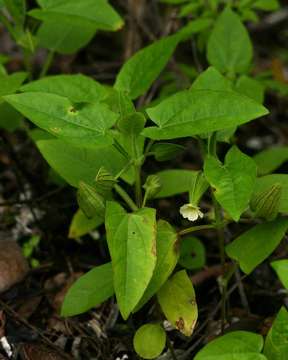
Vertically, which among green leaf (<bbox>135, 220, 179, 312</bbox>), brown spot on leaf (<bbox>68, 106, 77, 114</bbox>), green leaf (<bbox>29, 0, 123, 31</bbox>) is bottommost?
green leaf (<bbox>135, 220, 179, 312</bbox>)

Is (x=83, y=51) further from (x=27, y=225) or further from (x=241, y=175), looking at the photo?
(x=241, y=175)

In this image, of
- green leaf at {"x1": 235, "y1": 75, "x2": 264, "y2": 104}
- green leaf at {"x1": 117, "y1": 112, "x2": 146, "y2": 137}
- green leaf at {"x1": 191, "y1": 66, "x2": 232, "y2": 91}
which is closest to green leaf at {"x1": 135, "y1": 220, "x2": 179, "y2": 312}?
green leaf at {"x1": 117, "y1": 112, "x2": 146, "y2": 137}

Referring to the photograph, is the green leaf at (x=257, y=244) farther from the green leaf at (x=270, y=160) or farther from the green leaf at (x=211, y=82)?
the green leaf at (x=270, y=160)

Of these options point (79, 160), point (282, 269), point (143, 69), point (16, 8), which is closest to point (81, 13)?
point (16, 8)

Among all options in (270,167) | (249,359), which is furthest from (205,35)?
(249,359)

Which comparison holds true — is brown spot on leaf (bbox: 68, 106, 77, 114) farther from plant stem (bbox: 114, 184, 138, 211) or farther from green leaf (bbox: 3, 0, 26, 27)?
green leaf (bbox: 3, 0, 26, 27)
